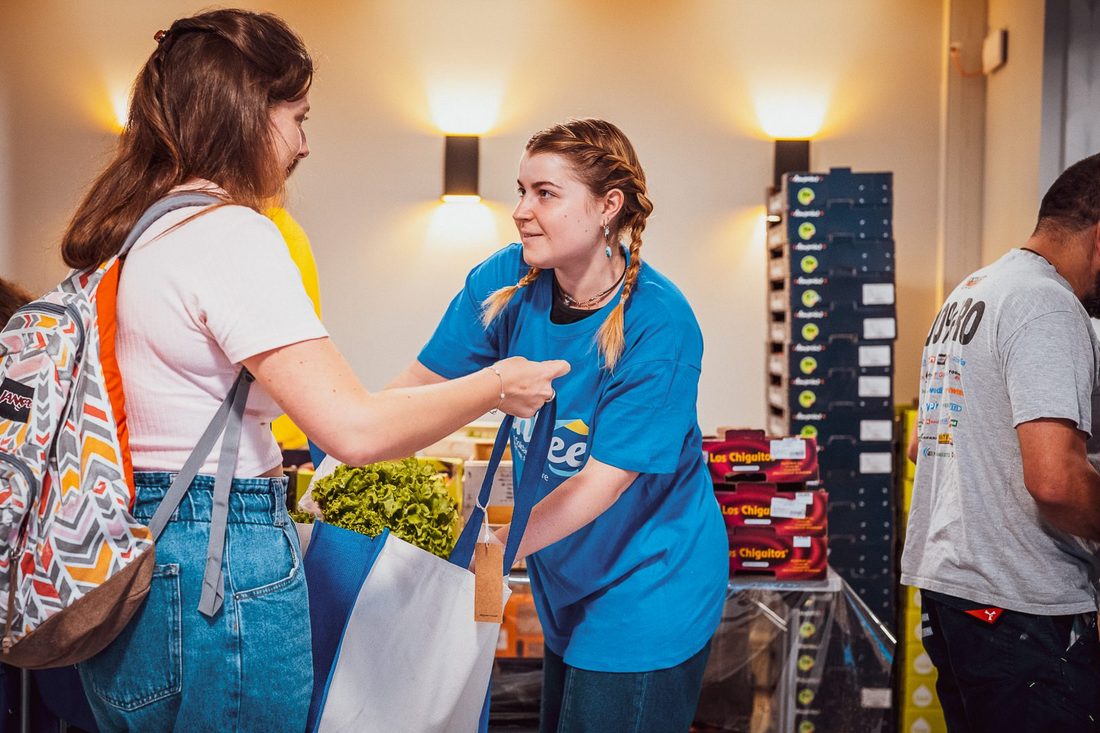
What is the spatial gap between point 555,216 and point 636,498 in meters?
0.55

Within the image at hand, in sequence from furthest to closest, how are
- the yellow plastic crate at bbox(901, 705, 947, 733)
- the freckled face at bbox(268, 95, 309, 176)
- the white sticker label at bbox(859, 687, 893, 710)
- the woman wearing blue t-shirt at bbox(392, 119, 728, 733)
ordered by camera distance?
the yellow plastic crate at bbox(901, 705, 947, 733), the white sticker label at bbox(859, 687, 893, 710), the woman wearing blue t-shirt at bbox(392, 119, 728, 733), the freckled face at bbox(268, 95, 309, 176)

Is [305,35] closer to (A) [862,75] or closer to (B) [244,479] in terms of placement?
(A) [862,75]

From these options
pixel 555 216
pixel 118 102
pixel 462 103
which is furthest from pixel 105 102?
pixel 555 216

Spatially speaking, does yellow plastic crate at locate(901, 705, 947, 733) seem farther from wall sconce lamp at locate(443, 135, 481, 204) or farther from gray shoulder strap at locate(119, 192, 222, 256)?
gray shoulder strap at locate(119, 192, 222, 256)

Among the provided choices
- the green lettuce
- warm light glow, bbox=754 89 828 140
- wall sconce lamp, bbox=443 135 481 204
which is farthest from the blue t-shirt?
warm light glow, bbox=754 89 828 140

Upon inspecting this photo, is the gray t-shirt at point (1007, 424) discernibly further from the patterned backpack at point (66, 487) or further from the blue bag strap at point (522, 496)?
the patterned backpack at point (66, 487)

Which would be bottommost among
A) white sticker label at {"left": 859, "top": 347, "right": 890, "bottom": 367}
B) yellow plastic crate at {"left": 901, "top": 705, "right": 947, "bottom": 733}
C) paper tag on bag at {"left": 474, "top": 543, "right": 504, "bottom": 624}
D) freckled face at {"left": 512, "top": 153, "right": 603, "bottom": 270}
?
yellow plastic crate at {"left": 901, "top": 705, "right": 947, "bottom": 733}

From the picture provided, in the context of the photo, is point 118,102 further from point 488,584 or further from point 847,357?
point 488,584

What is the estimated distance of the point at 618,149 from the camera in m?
1.83

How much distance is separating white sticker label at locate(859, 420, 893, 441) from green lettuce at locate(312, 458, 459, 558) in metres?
2.73

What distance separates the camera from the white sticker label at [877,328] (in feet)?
13.8

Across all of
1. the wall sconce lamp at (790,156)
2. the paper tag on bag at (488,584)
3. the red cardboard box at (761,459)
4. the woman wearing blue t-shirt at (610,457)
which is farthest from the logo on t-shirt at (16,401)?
the wall sconce lamp at (790,156)

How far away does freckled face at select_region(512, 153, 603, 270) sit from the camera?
1.76 metres

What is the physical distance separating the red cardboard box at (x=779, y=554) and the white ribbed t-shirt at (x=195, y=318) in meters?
2.30
